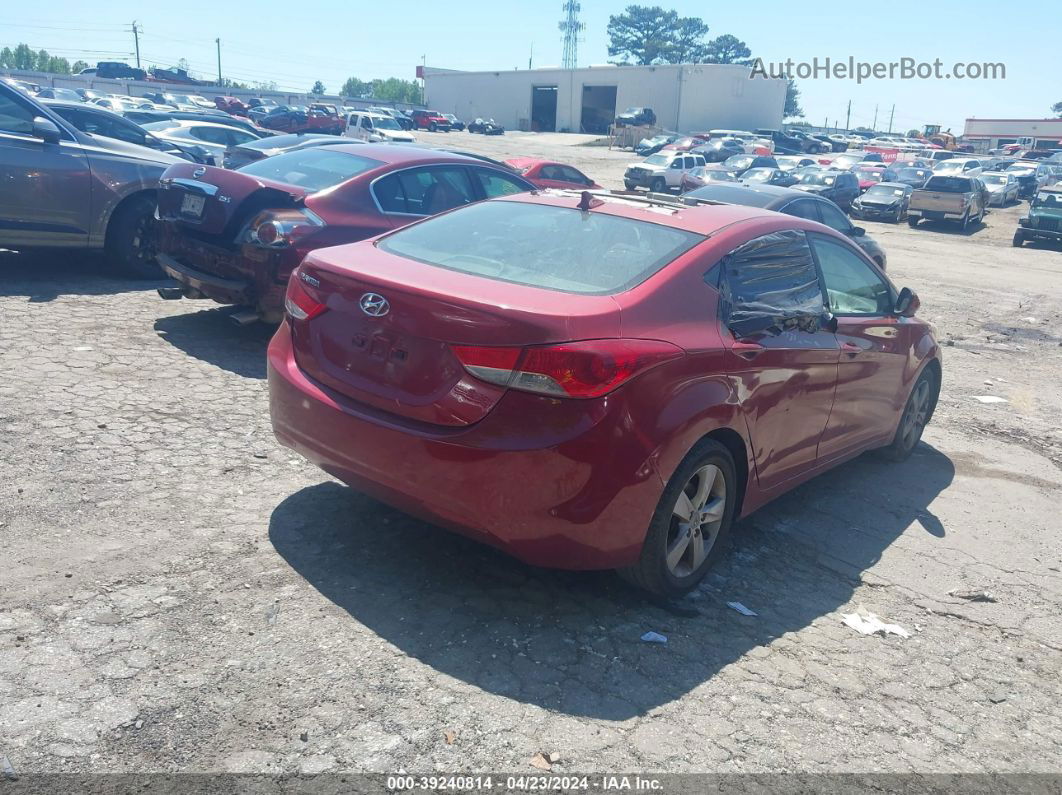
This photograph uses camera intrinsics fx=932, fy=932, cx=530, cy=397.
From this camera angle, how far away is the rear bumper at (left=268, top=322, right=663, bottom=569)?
338 cm

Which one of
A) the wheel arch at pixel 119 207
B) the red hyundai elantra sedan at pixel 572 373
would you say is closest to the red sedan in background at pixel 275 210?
the wheel arch at pixel 119 207

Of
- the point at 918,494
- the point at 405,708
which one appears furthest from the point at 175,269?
the point at 918,494

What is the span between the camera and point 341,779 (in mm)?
2713

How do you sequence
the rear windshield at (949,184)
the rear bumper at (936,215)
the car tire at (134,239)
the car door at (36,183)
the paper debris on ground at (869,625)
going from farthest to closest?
the rear windshield at (949,184) < the rear bumper at (936,215) < the car tire at (134,239) < the car door at (36,183) < the paper debris on ground at (869,625)

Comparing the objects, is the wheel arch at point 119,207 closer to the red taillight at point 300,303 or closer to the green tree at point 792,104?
the red taillight at point 300,303

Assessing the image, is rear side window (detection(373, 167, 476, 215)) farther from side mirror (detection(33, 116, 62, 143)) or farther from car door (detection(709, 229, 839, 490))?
car door (detection(709, 229, 839, 490))

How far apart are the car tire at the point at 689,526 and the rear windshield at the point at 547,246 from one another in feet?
2.68

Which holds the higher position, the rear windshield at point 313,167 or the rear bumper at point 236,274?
the rear windshield at point 313,167

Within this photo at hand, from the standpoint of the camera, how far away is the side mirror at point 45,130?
8.02m

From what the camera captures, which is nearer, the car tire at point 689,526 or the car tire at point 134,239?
the car tire at point 689,526

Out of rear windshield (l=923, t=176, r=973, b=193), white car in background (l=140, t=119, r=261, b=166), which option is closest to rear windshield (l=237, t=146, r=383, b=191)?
white car in background (l=140, t=119, r=261, b=166)

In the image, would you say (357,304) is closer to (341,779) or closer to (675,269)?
(675,269)

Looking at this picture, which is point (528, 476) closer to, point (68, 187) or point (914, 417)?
point (914, 417)

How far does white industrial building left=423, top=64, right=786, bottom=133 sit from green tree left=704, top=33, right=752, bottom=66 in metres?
56.3
